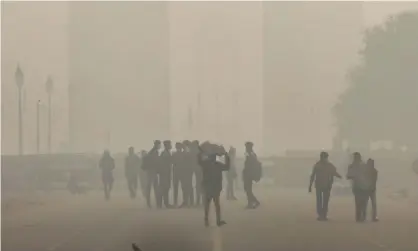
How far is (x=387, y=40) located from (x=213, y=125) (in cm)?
133

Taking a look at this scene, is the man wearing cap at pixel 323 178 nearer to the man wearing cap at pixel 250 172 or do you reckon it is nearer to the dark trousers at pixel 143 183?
the man wearing cap at pixel 250 172

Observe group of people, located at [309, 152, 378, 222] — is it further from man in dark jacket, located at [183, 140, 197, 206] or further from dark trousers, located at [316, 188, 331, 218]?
man in dark jacket, located at [183, 140, 197, 206]

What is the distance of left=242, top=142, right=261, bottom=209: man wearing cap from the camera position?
12961 mm

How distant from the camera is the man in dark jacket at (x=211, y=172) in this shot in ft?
42.5

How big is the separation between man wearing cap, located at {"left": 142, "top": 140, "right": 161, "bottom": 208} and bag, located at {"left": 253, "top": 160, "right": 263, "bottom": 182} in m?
0.66

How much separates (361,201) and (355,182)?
14 centimetres

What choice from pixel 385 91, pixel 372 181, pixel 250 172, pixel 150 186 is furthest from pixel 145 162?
pixel 385 91

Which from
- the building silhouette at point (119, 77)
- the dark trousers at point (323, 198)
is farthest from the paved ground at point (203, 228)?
the building silhouette at point (119, 77)

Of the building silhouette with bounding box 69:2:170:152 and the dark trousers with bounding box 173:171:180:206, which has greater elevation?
A: the building silhouette with bounding box 69:2:170:152

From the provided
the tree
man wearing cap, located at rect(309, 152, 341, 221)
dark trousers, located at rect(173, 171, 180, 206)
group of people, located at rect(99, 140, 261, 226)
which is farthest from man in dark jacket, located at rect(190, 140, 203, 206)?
the tree

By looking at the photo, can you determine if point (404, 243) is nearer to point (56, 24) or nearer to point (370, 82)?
point (370, 82)

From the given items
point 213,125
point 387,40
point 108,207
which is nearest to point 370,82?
point 387,40

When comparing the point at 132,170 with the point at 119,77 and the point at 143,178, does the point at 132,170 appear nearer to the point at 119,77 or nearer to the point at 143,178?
the point at 143,178

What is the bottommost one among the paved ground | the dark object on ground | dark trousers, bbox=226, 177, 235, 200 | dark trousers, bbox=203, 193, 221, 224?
the dark object on ground
